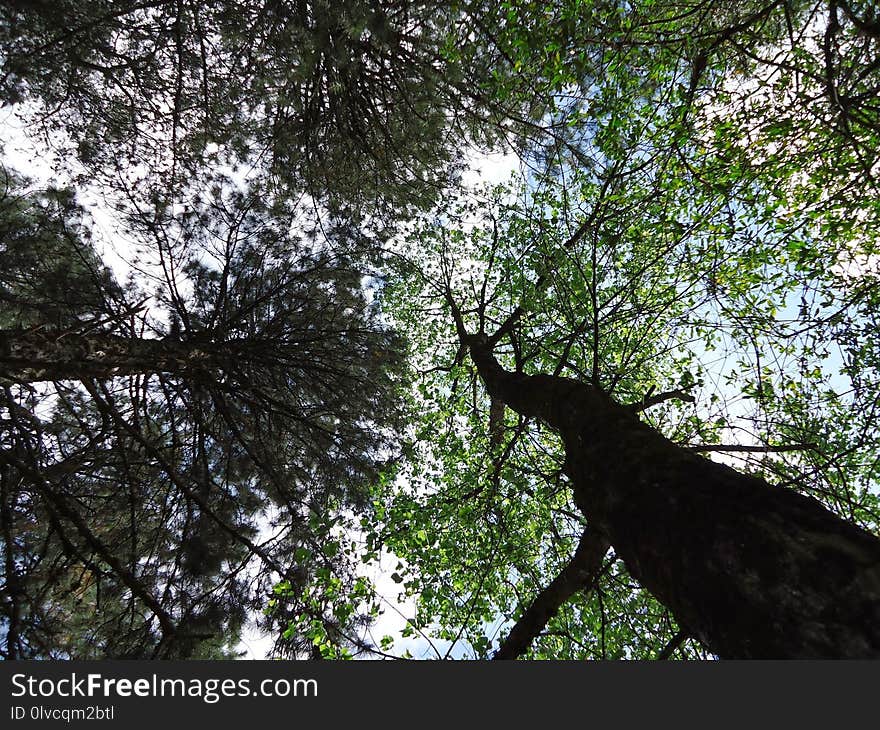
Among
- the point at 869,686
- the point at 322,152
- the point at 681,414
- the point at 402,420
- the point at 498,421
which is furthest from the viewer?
the point at 498,421

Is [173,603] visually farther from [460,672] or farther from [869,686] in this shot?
[869,686]

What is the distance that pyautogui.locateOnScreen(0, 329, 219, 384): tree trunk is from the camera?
11.6 feet

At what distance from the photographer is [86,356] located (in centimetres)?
406

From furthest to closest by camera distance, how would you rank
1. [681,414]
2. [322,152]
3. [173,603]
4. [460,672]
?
[322,152], [681,414], [173,603], [460,672]

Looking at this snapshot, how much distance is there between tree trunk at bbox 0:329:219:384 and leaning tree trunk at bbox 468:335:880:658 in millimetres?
3876

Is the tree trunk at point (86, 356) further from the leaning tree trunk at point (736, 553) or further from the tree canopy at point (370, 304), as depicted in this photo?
the leaning tree trunk at point (736, 553)

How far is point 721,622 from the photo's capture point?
4.78 feet

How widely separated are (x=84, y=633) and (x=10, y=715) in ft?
8.67

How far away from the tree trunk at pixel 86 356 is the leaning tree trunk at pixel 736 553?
3.88 meters

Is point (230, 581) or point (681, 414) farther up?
point (681, 414)

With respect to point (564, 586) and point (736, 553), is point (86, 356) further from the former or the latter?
point (736, 553)

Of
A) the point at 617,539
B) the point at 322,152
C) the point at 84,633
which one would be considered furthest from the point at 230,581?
the point at 322,152

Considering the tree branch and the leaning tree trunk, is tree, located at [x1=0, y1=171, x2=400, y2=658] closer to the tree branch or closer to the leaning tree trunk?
the tree branch

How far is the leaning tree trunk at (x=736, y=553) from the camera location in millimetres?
1237
